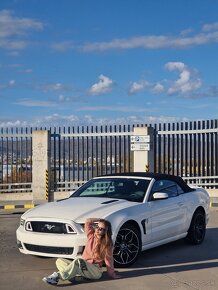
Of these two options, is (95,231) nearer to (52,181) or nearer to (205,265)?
(205,265)

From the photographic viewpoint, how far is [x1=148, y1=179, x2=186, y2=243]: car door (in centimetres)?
847

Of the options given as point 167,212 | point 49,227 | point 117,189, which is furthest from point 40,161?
point 49,227

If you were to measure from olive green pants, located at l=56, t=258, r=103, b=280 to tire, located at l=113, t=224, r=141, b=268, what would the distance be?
0.71 m

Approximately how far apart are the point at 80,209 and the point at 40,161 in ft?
38.6

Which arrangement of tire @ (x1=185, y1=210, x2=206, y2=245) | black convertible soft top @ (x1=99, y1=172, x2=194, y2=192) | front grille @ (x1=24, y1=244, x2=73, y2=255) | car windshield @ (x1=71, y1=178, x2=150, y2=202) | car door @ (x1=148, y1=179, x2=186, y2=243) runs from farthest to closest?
tire @ (x1=185, y1=210, x2=206, y2=245) → black convertible soft top @ (x1=99, y1=172, x2=194, y2=192) → car windshield @ (x1=71, y1=178, x2=150, y2=202) → car door @ (x1=148, y1=179, x2=186, y2=243) → front grille @ (x1=24, y1=244, x2=73, y2=255)

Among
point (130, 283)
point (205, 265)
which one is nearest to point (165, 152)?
point (205, 265)

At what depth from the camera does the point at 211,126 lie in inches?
709

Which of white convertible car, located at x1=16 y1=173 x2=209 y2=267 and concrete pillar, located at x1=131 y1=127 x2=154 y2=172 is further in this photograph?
concrete pillar, located at x1=131 y1=127 x2=154 y2=172

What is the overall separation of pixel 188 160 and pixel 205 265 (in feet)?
35.1

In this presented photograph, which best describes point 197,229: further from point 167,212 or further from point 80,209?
point 80,209

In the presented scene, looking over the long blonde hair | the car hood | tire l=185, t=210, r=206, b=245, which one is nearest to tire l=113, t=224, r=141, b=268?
the car hood

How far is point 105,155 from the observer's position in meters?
19.4

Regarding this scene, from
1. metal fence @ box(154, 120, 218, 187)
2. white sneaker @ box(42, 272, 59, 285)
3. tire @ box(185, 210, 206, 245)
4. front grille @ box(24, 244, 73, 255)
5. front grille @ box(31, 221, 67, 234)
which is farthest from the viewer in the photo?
metal fence @ box(154, 120, 218, 187)

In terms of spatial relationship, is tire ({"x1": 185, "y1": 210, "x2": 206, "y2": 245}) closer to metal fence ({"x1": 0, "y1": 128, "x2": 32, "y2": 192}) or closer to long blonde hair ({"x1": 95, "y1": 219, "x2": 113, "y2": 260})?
long blonde hair ({"x1": 95, "y1": 219, "x2": 113, "y2": 260})
